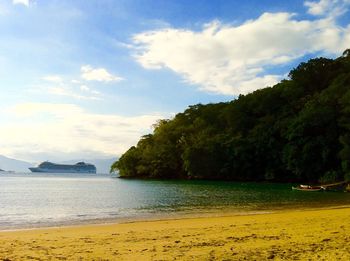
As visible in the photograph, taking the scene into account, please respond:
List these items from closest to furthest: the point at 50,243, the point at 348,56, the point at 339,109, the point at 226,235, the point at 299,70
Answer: the point at 50,243 < the point at 226,235 < the point at 339,109 < the point at 348,56 < the point at 299,70

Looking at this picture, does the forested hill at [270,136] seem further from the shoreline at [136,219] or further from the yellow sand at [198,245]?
the yellow sand at [198,245]

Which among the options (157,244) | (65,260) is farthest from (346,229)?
(65,260)

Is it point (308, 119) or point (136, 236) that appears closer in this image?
point (136, 236)

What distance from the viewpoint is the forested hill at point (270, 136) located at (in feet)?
238

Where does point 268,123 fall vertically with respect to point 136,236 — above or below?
above

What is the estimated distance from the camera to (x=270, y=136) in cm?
8588

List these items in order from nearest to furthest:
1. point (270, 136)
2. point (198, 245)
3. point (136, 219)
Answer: point (198, 245), point (136, 219), point (270, 136)

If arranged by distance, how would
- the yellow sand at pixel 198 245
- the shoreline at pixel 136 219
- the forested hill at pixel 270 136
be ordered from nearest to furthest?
the yellow sand at pixel 198 245 < the shoreline at pixel 136 219 < the forested hill at pixel 270 136

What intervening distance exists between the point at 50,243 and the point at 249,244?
6490 mm

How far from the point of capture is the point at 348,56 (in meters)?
83.5

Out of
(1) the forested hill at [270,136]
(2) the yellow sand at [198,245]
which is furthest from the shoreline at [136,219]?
(1) the forested hill at [270,136]

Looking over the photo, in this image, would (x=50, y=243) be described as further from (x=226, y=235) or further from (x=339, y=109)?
(x=339, y=109)

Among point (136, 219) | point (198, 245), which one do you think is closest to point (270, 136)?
point (136, 219)

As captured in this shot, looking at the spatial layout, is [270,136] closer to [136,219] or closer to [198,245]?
[136,219]
